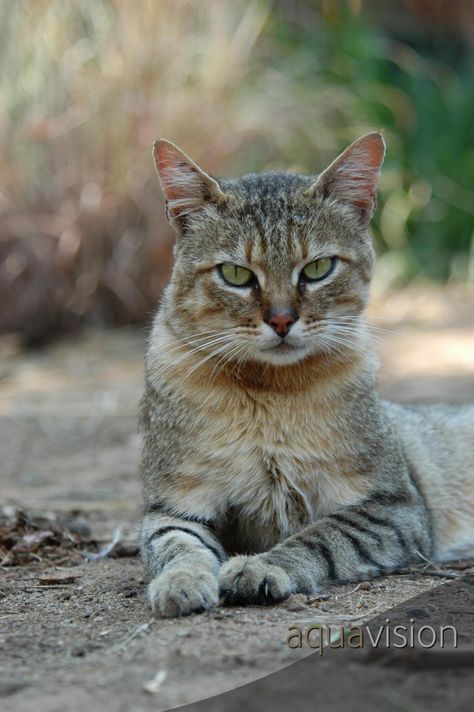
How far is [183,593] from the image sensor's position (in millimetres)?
3086

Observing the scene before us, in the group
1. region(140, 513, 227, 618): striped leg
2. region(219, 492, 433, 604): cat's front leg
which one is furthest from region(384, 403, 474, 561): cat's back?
region(140, 513, 227, 618): striped leg

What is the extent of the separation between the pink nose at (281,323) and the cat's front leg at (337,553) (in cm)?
67

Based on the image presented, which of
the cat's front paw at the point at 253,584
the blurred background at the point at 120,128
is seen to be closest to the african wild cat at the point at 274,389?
the cat's front paw at the point at 253,584

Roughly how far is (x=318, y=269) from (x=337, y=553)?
38.6 inches

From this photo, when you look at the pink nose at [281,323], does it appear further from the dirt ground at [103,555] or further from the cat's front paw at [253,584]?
the cat's front paw at [253,584]

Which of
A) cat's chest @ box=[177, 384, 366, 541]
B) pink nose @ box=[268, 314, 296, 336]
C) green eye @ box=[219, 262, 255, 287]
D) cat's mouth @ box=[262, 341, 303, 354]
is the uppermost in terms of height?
green eye @ box=[219, 262, 255, 287]

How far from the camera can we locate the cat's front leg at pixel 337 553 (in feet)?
10.5

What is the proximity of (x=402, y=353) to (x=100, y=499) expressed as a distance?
337cm

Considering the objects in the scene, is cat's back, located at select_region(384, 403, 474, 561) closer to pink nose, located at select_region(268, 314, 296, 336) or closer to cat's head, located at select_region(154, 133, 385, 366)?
cat's head, located at select_region(154, 133, 385, 366)

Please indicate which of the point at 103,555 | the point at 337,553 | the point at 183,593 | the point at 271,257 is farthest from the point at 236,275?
the point at 103,555

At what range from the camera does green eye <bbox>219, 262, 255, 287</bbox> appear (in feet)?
12.0

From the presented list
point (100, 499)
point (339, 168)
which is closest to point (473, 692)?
point (339, 168)

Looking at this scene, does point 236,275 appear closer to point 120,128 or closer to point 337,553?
point 337,553

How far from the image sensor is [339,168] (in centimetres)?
387
